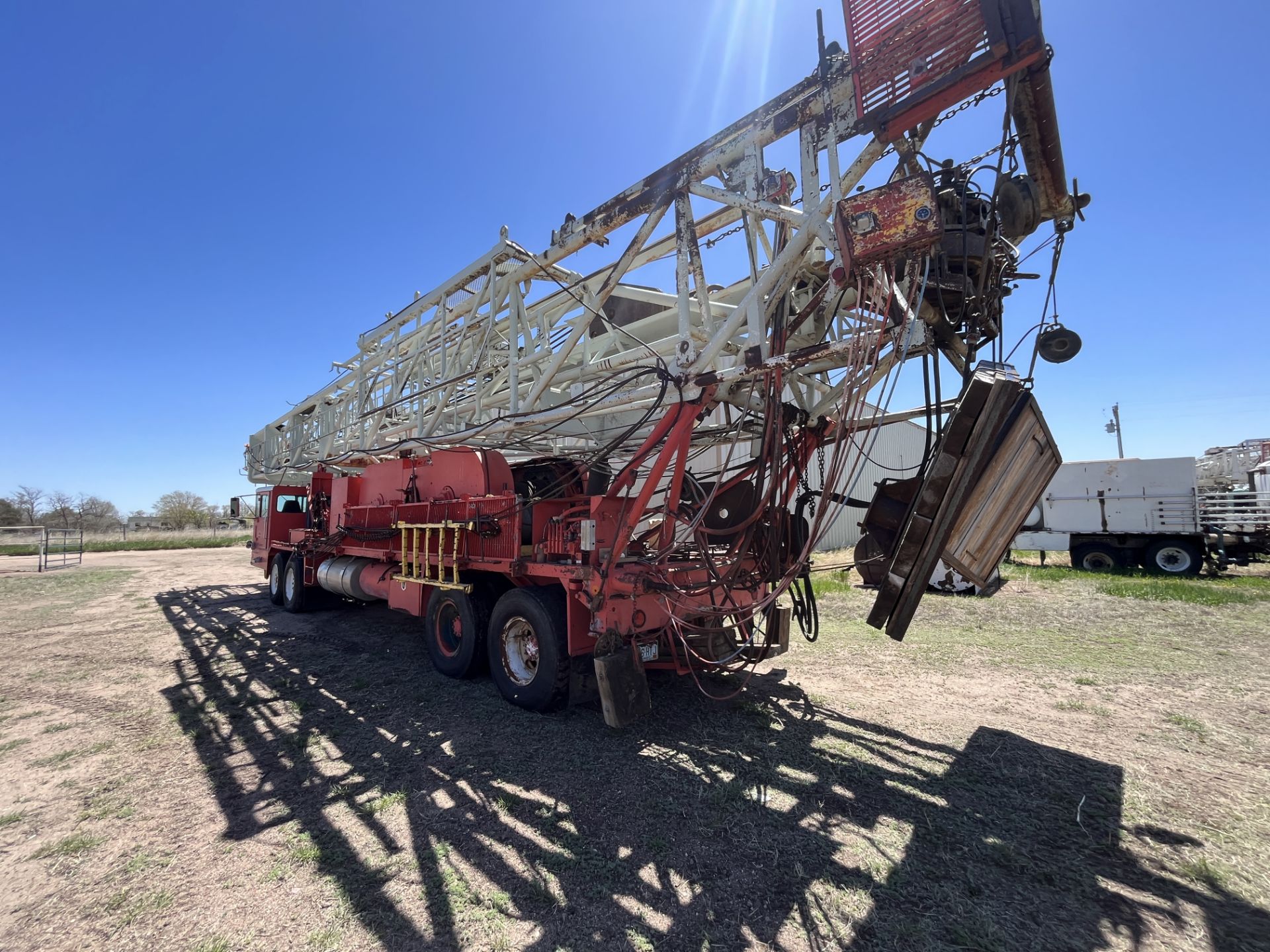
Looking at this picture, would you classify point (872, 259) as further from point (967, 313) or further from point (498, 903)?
point (498, 903)

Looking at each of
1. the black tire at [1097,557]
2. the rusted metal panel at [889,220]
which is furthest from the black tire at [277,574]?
the black tire at [1097,557]

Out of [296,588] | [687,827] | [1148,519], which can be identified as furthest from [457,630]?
[1148,519]

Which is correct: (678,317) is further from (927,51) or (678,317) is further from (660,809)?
(660,809)

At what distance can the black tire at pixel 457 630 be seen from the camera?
20.7 feet

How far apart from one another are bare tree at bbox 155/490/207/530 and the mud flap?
61.2 m

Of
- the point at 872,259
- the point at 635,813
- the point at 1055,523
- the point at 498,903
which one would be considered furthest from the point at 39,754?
the point at 1055,523

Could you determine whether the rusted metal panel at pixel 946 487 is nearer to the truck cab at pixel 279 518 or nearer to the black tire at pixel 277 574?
the truck cab at pixel 279 518

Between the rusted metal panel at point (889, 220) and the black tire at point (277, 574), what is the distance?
1253 centimetres

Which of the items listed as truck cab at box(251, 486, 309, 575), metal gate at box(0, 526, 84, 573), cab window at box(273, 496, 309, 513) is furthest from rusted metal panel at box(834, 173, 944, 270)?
metal gate at box(0, 526, 84, 573)

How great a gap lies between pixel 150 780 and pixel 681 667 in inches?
166

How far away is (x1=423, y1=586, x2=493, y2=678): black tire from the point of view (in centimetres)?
630

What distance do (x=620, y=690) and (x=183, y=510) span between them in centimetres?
6405

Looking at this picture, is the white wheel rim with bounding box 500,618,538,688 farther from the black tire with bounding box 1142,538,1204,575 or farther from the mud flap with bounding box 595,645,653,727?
the black tire with bounding box 1142,538,1204,575

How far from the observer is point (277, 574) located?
12484 mm
